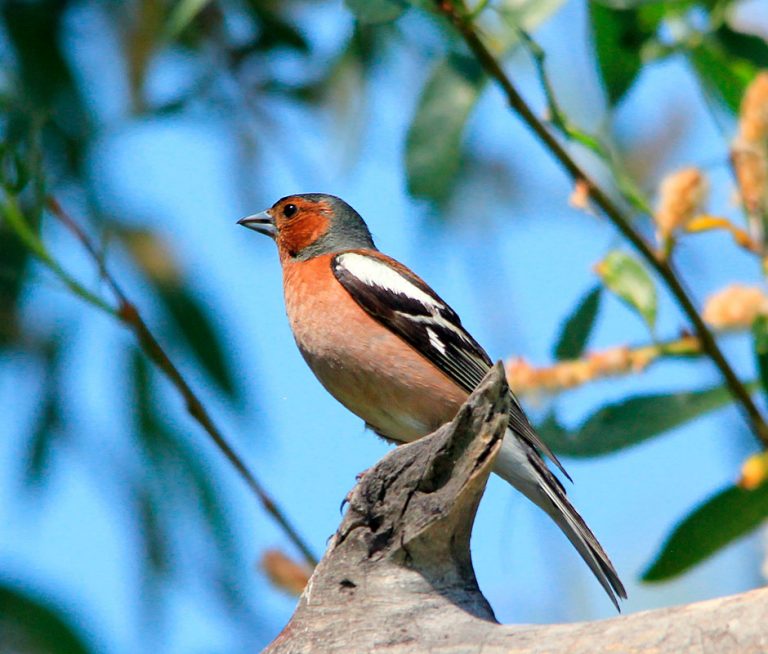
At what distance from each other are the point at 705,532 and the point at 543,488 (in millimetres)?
778

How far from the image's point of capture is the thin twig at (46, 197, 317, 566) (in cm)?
388

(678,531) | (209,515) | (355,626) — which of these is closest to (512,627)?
(355,626)

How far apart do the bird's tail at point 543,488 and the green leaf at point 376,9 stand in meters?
1.78

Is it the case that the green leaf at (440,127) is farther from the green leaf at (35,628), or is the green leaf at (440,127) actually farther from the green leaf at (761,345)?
the green leaf at (35,628)

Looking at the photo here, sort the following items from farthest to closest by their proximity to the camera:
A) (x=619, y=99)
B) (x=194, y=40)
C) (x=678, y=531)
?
(x=194, y=40), (x=619, y=99), (x=678, y=531)

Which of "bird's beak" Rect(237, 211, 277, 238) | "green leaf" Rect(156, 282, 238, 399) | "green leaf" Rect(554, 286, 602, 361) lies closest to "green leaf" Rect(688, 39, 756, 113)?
"green leaf" Rect(554, 286, 602, 361)

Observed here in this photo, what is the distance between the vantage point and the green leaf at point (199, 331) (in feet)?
16.5

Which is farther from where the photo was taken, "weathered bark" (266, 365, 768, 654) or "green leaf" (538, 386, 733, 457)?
"green leaf" (538, 386, 733, 457)

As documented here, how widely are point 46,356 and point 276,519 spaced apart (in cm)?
159

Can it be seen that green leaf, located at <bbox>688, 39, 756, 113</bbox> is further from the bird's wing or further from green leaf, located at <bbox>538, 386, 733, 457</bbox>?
the bird's wing

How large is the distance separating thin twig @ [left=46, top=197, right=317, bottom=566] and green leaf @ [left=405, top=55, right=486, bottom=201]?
4.39 feet

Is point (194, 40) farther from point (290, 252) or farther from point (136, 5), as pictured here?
point (290, 252)

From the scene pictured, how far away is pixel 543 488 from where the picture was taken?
5000 mm

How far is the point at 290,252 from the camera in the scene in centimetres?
636
